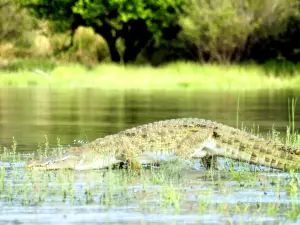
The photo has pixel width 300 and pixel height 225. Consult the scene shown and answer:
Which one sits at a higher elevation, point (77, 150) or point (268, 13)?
point (268, 13)

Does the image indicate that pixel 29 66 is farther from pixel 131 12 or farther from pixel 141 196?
pixel 141 196

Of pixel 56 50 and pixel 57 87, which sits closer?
pixel 57 87

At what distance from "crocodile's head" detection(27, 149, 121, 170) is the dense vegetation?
121 feet

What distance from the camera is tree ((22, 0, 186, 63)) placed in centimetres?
5406

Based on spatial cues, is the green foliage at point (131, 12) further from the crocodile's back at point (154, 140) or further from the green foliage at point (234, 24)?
the crocodile's back at point (154, 140)

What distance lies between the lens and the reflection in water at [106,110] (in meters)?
18.9

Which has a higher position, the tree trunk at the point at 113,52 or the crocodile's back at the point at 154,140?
the tree trunk at the point at 113,52

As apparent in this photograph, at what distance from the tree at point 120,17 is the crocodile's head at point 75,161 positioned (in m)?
41.4

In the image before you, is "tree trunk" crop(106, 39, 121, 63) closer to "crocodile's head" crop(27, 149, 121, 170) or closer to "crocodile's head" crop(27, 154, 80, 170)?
"crocodile's head" crop(27, 149, 121, 170)

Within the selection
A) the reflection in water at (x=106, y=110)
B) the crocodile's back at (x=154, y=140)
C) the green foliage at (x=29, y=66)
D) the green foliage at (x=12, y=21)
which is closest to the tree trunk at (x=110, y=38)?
the green foliage at (x=12, y=21)

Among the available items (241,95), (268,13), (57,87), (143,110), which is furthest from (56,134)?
(268,13)

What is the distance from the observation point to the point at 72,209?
9305 millimetres

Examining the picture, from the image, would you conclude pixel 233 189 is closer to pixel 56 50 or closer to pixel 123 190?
pixel 123 190

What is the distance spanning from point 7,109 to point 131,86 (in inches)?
549
